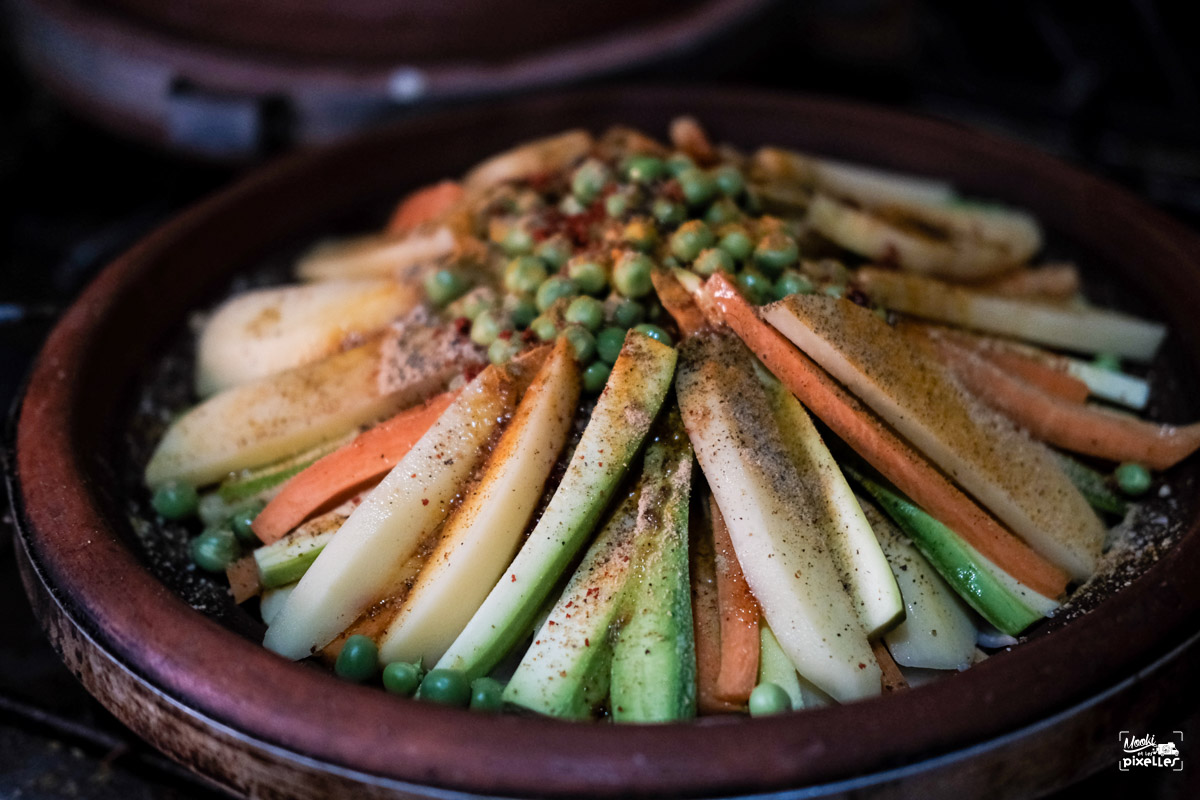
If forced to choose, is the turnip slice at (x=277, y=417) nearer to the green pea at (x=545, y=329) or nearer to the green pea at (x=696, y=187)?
the green pea at (x=545, y=329)

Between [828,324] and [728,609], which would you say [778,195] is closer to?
[828,324]

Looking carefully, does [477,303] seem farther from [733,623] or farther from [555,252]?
[733,623]

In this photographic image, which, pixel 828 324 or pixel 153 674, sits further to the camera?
pixel 828 324

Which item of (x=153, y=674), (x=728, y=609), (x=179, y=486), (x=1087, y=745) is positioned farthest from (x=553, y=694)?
(x=179, y=486)

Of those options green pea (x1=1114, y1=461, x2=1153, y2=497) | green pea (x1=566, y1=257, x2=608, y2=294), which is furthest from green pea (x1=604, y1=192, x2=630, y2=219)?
green pea (x1=1114, y1=461, x2=1153, y2=497)

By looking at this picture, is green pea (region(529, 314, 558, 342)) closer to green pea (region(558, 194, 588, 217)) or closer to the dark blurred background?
green pea (region(558, 194, 588, 217))

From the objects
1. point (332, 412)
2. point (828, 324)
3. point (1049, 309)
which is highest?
point (1049, 309)

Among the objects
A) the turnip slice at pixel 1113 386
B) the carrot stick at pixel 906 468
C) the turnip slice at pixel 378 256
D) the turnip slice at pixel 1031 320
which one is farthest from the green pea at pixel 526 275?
the turnip slice at pixel 1113 386

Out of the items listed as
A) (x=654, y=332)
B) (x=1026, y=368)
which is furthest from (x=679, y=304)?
(x=1026, y=368)
